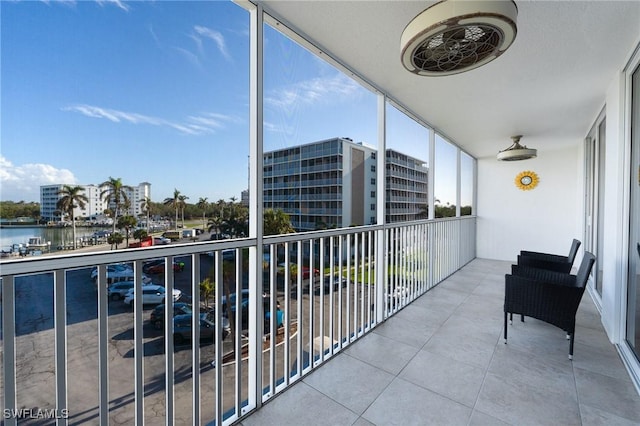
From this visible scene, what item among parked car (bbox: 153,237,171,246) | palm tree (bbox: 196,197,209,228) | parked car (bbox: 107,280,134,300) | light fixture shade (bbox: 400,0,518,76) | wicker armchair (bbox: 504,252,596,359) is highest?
light fixture shade (bbox: 400,0,518,76)

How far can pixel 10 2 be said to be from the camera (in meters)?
0.90

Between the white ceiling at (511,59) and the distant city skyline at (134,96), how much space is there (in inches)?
18.9

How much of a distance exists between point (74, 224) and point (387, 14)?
6.59 ft

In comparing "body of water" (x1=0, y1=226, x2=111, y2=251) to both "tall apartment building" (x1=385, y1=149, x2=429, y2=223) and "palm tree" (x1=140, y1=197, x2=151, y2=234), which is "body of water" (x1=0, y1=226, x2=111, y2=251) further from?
"tall apartment building" (x1=385, y1=149, x2=429, y2=223)

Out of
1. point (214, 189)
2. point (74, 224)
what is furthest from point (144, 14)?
point (74, 224)

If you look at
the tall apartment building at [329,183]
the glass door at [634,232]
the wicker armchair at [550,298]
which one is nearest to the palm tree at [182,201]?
the tall apartment building at [329,183]

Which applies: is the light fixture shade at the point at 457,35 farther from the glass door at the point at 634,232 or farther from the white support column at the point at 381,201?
the glass door at the point at 634,232

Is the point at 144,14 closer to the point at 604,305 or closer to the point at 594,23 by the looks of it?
the point at 594,23

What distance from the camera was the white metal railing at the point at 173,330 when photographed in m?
0.99

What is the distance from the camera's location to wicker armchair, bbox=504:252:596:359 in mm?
2059

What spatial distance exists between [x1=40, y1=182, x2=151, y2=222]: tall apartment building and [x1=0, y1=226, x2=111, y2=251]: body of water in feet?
0.15

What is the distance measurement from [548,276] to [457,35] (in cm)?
251

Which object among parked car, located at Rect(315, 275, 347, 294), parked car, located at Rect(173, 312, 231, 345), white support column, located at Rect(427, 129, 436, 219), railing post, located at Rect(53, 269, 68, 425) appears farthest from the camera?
white support column, located at Rect(427, 129, 436, 219)

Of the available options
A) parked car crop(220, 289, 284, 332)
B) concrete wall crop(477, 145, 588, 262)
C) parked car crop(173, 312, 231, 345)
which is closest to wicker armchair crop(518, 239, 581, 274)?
concrete wall crop(477, 145, 588, 262)
